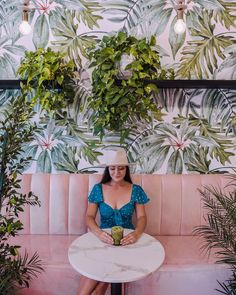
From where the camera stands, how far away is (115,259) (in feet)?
5.88

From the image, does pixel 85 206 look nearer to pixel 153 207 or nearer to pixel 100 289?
pixel 153 207

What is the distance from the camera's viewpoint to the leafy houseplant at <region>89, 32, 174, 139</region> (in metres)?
2.44

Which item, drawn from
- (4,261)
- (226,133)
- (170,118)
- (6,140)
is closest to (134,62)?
(170,118)

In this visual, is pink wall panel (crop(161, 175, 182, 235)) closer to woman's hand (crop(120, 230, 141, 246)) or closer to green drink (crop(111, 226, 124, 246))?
woman's hand (crop(120, 230, 141, 246))

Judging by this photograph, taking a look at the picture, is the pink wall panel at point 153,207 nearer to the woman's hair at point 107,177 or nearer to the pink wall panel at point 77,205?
the woman's hair at point 107,177

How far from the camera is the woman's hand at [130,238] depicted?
198cm

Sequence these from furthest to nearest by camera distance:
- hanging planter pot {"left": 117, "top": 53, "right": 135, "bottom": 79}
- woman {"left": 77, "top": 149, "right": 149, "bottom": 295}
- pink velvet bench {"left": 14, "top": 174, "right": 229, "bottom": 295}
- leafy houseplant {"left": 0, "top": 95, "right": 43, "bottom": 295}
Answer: pink velvet bench {"left": 14, "top": 174, "right": 229, "bottom": 295}
hanging planter pot {"left": 117, "top": 53, "right": 135, "bottom": 79}
woman {"left": 77, "top": 149, "right": 149, "bottom": 295}
leafy houseplant {"left": 0, "top": 95, "right": 43, "bottom": 295}

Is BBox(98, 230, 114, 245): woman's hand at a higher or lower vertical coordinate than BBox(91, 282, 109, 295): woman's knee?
higher

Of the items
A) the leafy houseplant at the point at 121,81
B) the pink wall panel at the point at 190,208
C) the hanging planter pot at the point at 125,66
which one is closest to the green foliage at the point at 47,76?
the leafy houseplant at the point at 121,81

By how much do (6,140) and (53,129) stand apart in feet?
4.78

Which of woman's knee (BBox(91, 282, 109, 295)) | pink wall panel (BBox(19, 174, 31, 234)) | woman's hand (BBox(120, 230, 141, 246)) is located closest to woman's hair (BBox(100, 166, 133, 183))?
woman's hand (BBox(120, 230, 141, 246))

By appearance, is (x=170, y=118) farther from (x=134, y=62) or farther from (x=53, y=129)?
(x=53, y=129)

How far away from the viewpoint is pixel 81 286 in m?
2.08

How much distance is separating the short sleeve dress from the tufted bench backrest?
287 millimetres
